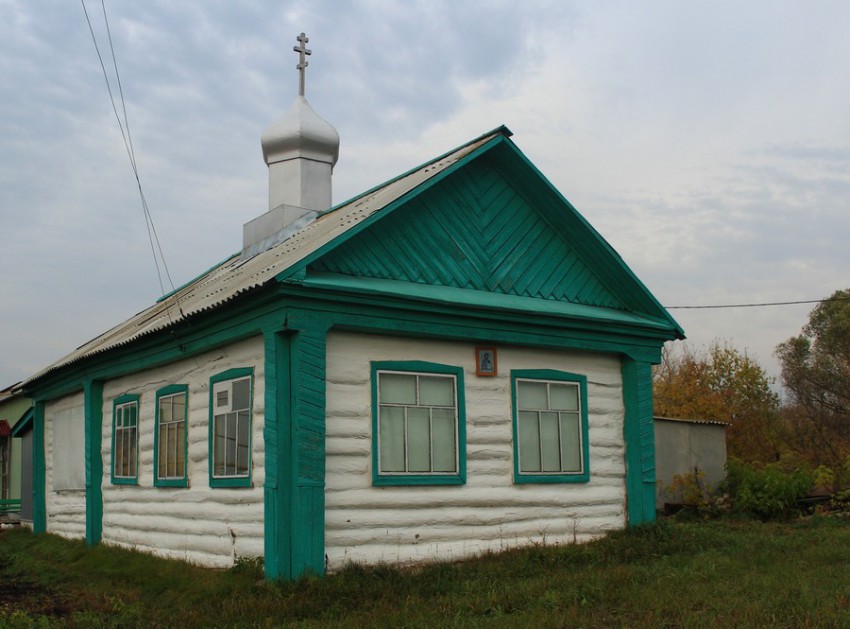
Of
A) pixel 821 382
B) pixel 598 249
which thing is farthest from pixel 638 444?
pixel 821 382

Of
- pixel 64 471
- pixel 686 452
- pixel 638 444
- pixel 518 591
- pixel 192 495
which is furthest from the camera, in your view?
pixel 686 452

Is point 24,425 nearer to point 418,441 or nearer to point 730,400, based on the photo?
point 418,441

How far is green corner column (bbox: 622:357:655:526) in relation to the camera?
13.2m

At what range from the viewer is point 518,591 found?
9.26 m

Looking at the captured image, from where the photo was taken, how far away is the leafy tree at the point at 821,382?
32.2 meters

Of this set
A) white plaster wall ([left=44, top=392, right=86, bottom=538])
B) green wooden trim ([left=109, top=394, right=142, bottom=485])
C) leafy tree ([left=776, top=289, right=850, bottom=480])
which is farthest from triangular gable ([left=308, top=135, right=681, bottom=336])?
leafy tree ([left=776, top=289, right=850, bottom=480])

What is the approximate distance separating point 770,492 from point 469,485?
7.25m

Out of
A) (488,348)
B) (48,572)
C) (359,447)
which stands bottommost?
(48,572)

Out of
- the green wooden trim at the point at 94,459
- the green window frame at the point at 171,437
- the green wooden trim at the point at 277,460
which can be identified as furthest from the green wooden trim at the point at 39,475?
the green wooden trim at the point at 277,460

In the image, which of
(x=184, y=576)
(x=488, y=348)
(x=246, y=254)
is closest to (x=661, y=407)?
(x=246, y=254)

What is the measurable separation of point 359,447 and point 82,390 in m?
8.00

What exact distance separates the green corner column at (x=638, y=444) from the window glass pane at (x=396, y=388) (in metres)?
3.57

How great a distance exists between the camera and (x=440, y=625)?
8.00 m

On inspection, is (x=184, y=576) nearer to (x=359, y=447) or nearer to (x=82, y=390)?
(x=359, y=447)
